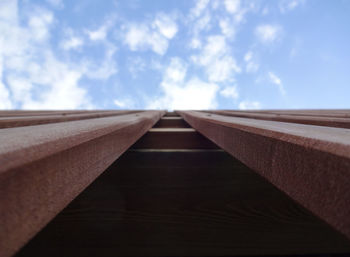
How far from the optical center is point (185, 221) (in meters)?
1.32

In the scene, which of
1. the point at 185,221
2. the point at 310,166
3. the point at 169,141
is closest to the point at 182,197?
the point at 185,221

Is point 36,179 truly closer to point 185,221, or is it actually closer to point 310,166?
point 310,166

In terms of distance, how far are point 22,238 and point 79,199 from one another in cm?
112

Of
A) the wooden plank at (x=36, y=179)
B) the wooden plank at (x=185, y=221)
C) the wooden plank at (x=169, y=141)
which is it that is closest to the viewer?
the wooden plank at (x=36, y=179)

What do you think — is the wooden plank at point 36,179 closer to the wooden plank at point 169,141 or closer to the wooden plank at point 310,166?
the wooden plank at point 310,166

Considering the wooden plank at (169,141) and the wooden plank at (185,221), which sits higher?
the wooden plank at (169,141)

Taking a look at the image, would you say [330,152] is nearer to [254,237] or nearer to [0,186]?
[0,186]

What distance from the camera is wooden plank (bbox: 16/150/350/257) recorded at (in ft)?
4.13

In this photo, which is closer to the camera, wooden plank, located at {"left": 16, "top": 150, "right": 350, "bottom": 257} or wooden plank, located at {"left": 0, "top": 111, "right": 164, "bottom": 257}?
wooden plank, located at {"left": 0, "top": 111, "right": 164, "bottom": 257}

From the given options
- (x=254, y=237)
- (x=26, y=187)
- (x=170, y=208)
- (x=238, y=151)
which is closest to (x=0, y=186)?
(x=26, y=187)

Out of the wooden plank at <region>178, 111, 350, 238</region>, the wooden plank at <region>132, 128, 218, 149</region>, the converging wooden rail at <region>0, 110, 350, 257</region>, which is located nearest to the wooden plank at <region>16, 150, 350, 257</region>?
the converging wooden rail at <region>0, 110, 350, 257</region>

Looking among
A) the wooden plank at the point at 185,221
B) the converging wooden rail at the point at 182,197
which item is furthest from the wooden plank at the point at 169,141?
the wooden plank at the point at 185,221

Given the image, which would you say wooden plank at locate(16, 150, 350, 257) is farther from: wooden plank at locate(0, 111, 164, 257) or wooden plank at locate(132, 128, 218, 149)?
wooden plank at locate(0, 111, 164, 257)

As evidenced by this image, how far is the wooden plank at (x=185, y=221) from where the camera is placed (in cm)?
126
